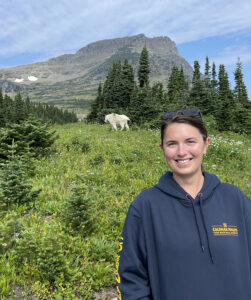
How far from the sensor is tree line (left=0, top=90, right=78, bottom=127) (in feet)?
178

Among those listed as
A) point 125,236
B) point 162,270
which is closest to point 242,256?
point 162,270

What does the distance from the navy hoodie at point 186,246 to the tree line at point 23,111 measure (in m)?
19.8

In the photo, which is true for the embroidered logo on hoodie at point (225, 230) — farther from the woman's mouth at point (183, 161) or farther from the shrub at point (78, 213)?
the shrub at point (78, 213)

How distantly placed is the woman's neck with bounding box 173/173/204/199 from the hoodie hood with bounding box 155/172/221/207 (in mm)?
74

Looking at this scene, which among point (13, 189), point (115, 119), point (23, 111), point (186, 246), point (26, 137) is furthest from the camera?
point (23, 111)

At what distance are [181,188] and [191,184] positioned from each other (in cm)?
17

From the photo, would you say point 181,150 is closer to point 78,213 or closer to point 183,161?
point 183,161

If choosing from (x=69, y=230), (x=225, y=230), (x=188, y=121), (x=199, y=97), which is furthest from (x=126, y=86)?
(x=225, y=230)

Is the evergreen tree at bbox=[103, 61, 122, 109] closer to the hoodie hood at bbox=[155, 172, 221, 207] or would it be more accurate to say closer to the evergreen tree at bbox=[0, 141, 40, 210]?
the evergreen tree at bbox=[0, 141, 40, 210]

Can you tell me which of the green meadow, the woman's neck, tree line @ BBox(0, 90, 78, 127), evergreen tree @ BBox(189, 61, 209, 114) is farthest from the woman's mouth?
evergreen tree @ BBox(189, 61, 209, 114)

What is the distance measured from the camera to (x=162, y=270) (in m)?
2.02

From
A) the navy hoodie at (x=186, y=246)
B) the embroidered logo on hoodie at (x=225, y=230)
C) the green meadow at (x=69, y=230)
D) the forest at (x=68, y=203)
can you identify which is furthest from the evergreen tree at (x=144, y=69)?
Result: the embroidered logo on hoodie at (x=225, y=230)

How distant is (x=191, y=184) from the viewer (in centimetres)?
227

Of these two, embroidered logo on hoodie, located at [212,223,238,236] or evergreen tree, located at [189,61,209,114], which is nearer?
embroidered logo on hoodie, located at [212,223,238,236]
